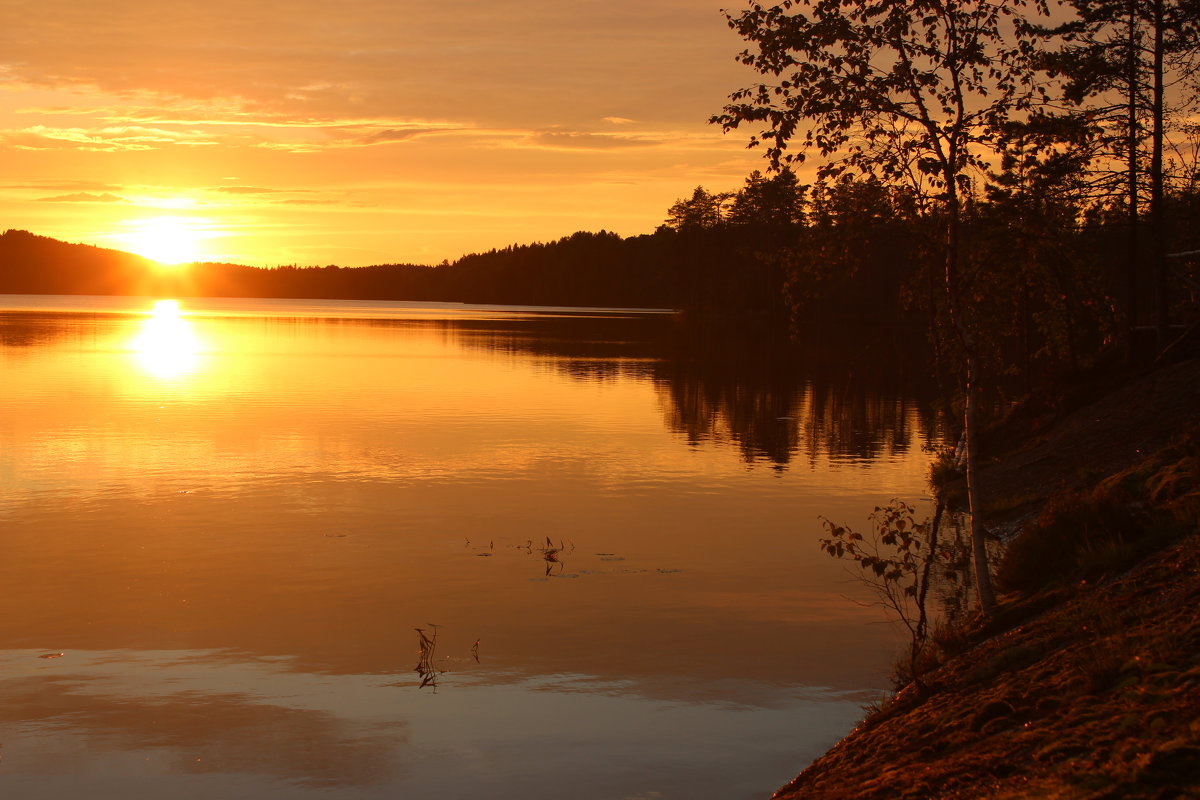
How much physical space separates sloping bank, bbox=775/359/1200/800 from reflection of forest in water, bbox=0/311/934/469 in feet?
12.0

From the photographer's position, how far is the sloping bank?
8.54 m

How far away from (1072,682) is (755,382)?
54.0m

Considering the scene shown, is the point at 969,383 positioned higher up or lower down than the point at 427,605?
higher up

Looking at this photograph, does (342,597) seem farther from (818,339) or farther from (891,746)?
(818,339)

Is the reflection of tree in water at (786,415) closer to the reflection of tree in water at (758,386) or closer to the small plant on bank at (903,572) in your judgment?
the reflection of tree in water at (758,386)

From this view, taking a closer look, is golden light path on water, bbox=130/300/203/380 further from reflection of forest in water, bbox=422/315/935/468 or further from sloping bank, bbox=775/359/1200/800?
sloping bank, bbox=775/359/1200/800

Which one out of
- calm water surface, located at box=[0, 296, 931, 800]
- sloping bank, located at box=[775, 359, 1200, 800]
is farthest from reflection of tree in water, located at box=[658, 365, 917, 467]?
sloping bank, located at box=[775, 359, 1200, 800]

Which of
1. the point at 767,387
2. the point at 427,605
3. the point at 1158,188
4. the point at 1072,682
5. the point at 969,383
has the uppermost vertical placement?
the point at 1158,188

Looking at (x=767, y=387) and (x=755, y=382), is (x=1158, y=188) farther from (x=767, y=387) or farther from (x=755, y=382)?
(x=755, y=382)

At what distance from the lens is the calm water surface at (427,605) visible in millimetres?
12336

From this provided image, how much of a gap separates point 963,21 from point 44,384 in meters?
48.8

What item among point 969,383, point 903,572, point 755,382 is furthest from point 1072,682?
point 755,382

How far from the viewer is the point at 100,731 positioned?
12844 mm

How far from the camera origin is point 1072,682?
10.4 metres
